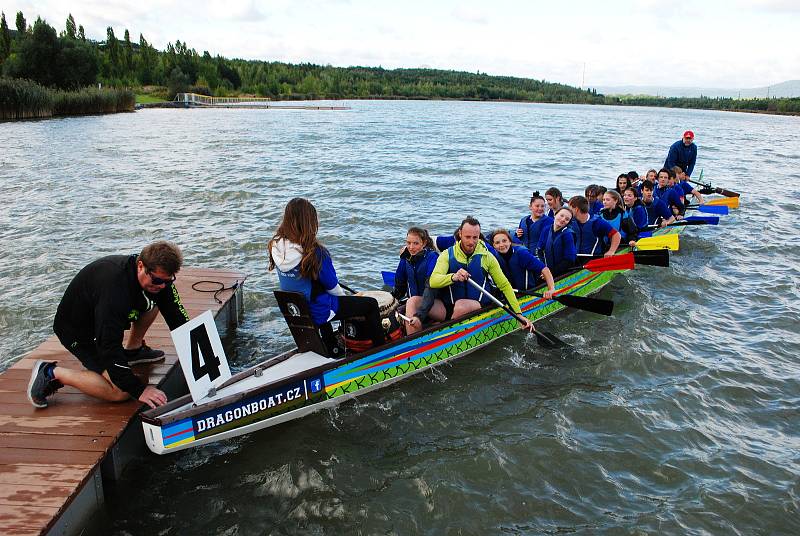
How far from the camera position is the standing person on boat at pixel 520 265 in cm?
770

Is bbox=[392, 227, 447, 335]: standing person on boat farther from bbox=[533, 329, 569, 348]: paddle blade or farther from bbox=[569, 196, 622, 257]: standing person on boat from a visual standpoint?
bbox=[569, 196, 622, 257]: standing person on boat

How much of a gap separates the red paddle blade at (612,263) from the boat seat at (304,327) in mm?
4594

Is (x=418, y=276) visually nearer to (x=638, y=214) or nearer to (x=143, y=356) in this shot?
(x=143, y=356)

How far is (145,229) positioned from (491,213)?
906cm

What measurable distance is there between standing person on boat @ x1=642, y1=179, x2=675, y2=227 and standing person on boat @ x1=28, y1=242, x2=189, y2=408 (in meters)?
10.1

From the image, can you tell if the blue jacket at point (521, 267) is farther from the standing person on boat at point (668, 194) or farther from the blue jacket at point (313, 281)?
the standing person on boat at point (668, 194)

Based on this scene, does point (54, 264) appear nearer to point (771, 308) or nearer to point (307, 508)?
point (307, 508)

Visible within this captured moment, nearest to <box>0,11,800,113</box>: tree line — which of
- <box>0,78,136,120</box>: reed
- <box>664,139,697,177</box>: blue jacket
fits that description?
<box>0,78,136,120</box>: reed

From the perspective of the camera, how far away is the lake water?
495 cm

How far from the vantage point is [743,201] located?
19.2 m

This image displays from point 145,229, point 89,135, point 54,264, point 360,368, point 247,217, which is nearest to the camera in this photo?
point 360,368

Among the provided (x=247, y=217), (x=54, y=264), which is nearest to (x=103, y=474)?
(x=54, y=264)

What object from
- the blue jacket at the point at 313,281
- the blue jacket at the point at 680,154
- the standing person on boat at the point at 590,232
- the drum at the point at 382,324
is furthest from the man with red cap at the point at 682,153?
the blue jacket at the point at 313,281

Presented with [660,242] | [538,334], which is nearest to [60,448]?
[538,334]
